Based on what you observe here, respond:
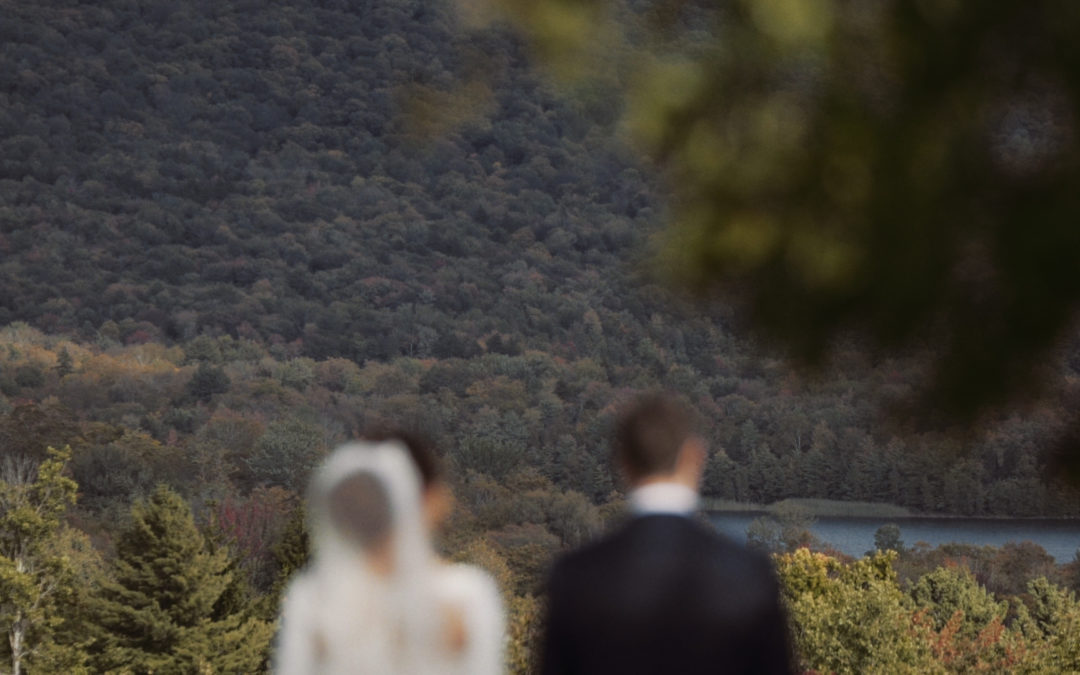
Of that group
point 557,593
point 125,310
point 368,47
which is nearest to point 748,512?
point 125,310

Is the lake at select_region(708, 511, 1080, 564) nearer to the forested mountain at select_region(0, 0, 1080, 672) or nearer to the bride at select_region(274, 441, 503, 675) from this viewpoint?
the forested mountain at select_region(0, 0, 1080, 672)

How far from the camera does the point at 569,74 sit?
1.43 meters

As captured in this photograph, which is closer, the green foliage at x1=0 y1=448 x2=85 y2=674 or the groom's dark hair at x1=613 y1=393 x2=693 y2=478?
the groom's dark hair at x1=613 y1=393 x2=693 y2=478

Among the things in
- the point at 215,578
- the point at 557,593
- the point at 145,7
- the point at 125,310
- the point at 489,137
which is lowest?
the point at 557,593

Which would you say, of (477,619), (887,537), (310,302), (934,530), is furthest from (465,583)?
(310,302)

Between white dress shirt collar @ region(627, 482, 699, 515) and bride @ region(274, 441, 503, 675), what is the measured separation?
1.76ft

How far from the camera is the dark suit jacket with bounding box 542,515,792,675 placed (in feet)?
5.98

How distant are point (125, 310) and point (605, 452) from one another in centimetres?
3857

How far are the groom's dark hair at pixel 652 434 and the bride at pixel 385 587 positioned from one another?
0.51 metres

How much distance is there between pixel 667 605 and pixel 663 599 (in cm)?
1

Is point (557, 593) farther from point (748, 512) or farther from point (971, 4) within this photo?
point (748, 512)

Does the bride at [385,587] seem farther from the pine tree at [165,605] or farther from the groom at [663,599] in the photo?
the pine tree at [165,605]

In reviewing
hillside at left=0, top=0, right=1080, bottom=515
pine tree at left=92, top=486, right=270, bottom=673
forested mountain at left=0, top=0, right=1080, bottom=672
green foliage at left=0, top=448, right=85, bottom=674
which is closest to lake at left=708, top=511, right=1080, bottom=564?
hillside at left=0, top=0, right=1080, bottom=515

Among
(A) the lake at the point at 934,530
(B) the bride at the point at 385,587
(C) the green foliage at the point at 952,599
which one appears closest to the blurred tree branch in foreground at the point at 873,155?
(B) the bride at the point at 385,587
